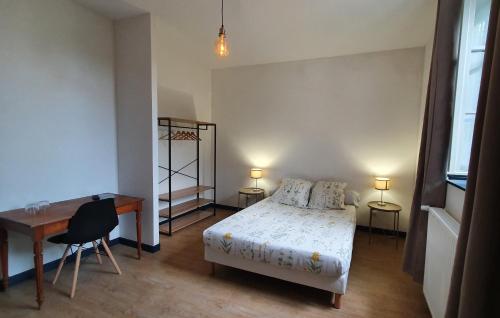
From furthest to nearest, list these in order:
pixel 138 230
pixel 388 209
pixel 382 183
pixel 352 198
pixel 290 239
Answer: pixel 352 198 < pixel 382 183 < pixel 388 209 < pixel 138 230 < pixel 290 239

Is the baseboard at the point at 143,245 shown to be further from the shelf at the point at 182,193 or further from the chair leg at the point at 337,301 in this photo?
the chair leg at the point at 337,301

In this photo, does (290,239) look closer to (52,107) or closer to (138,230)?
(138,230)

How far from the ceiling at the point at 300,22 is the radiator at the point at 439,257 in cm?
195

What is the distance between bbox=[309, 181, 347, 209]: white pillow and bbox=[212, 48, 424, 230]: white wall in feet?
0.85

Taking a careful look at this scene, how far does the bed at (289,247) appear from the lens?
2.09m

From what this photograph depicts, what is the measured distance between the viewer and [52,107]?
247 cm

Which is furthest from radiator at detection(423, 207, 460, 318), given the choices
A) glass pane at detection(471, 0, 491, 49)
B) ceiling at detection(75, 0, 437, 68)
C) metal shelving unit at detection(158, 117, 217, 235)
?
metal shelving unit at detection(158, 117, 217, 235)

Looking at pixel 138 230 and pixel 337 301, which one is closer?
pixel 337 301

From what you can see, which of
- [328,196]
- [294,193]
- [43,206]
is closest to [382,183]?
[328,196]

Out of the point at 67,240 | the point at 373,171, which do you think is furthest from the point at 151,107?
the point at 373,171

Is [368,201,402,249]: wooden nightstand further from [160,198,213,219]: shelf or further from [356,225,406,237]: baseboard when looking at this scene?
[160,198,213,219]: shelf

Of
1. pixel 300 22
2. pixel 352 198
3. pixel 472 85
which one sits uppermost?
pixel 300 22

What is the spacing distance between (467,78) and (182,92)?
11.6 feet

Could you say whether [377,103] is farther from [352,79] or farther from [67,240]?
[67,240]
